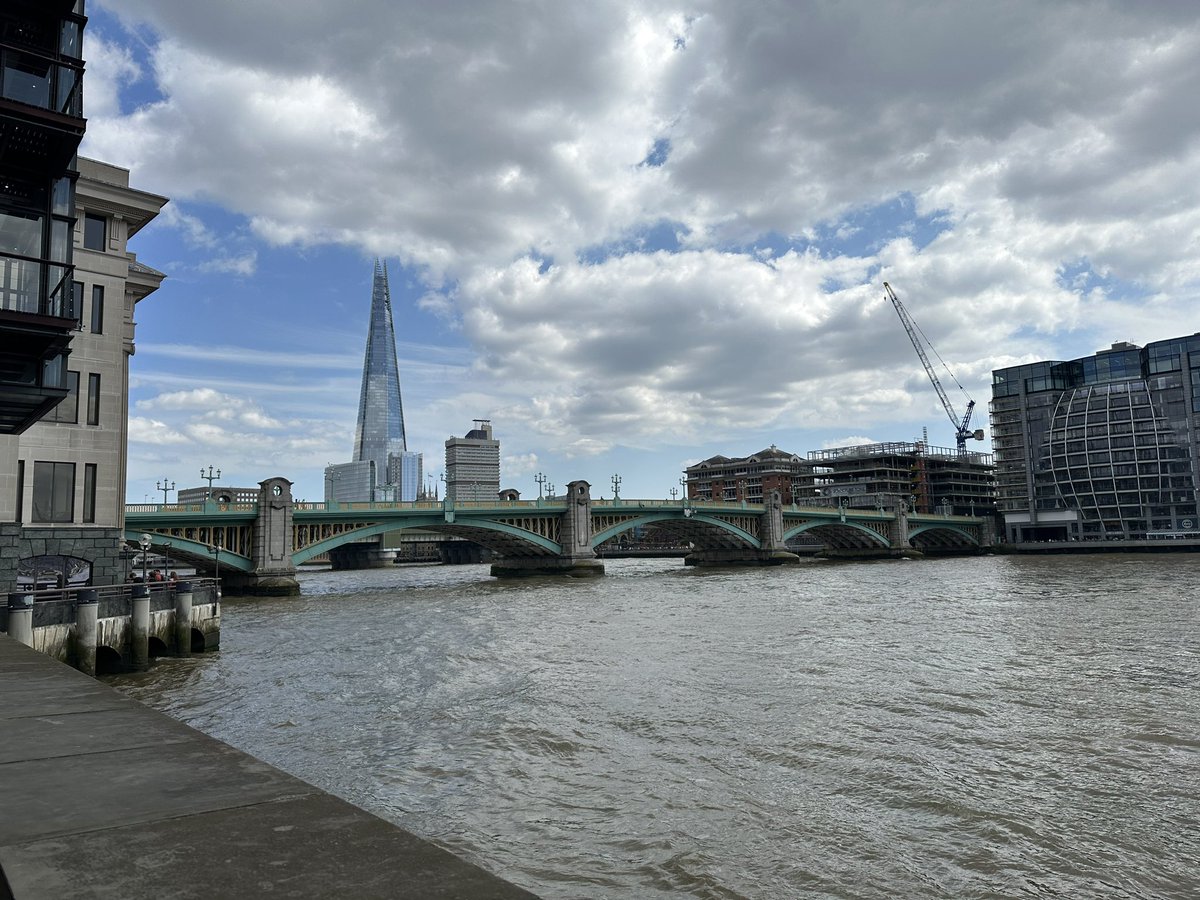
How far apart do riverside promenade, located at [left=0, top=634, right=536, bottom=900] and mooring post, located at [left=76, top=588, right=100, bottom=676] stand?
18.4m

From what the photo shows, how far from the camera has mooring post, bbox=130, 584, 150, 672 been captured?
25281 millimetres

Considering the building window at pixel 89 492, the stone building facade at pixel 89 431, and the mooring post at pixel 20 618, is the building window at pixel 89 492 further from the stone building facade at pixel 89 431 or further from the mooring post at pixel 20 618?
the mooring post at pixel 20 618

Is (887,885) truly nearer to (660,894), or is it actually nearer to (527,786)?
(660,894)

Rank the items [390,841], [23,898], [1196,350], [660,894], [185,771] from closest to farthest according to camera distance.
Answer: [23,898], [390,841], [185,771], [660,894], [1196,350]

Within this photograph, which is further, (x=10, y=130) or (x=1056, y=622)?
(x=1056, y=622)

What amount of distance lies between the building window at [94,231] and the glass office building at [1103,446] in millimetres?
145722

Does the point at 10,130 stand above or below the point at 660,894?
above

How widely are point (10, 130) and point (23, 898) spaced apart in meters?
19.1

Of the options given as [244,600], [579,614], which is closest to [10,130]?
[579,614]

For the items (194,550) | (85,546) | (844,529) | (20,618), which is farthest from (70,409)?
(844,529)

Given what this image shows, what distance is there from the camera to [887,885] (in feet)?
31.6

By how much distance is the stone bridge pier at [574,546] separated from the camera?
8581 cm

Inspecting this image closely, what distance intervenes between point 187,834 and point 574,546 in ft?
269

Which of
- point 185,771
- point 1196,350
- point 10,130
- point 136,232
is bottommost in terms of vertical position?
point 185,771
